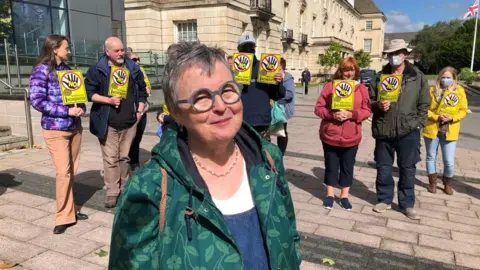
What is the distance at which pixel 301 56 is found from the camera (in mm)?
50188

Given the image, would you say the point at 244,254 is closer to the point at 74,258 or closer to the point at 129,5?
the point at 74,258

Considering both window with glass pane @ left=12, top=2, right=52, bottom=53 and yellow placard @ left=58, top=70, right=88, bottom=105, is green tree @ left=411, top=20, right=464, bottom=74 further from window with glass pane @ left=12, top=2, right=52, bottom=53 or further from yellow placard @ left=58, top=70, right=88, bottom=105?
yellow placard @ left=58, top=70, right=88, bottom=105

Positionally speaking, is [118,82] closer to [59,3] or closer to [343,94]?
[343,94]

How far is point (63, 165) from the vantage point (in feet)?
13.7

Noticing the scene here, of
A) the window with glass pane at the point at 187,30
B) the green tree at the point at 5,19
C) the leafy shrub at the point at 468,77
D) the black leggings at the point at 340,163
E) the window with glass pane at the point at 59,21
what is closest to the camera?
the black leggings at the point at 340,163

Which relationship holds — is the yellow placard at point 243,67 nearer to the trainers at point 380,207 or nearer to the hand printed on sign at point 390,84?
the hand printed on sign at point 390,84

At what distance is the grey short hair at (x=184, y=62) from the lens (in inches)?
62.4

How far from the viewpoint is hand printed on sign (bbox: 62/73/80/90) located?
161 inches

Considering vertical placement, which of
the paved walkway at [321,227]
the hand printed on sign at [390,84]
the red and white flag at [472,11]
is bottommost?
the paved walkway at [321,227]

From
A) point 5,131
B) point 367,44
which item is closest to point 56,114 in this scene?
point 5,131

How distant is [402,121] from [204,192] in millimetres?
3745

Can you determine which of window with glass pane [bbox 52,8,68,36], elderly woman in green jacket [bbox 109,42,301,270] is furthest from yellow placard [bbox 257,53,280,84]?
window with glass pane [bbox 52,8,68,36]

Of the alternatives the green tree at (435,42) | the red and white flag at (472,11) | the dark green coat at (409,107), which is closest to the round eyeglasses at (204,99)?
the dark green coat at (409,107)

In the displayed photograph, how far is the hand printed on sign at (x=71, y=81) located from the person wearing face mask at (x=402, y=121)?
11.2 ft
